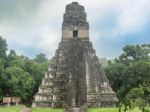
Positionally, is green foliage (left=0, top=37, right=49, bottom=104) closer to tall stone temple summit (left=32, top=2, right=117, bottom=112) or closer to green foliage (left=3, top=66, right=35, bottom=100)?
green foliage (left=3, top=66, right=35, bottom=100)

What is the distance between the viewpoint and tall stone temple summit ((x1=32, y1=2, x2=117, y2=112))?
33.3m

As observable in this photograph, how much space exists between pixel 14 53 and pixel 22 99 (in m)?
10.6

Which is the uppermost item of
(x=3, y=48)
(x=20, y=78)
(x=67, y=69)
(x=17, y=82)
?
(x=3, y=48)

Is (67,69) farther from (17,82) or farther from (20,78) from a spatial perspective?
(20,78)

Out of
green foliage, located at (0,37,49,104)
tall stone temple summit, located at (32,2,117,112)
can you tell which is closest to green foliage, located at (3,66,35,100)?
green foliage, located at (0,37,49,104)

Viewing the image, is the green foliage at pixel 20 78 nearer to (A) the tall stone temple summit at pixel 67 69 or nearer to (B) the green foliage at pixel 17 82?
(B) the green foliage at pixel 17 82

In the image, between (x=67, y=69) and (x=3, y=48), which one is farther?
(x=3, y=48)

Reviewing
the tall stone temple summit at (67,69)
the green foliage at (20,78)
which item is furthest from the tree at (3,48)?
the tall stone temple summit at (67,69)

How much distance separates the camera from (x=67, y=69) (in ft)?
103

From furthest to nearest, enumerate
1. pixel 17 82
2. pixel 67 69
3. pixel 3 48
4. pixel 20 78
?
pixel 3 48, pixel 20 78, pixel 17 82, pixel 67 69

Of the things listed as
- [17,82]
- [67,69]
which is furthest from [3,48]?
[67,69]

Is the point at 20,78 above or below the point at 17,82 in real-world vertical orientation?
above

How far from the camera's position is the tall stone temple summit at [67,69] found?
33344 millimetres

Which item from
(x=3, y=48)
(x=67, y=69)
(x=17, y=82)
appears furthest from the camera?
(x=3, y=48)
